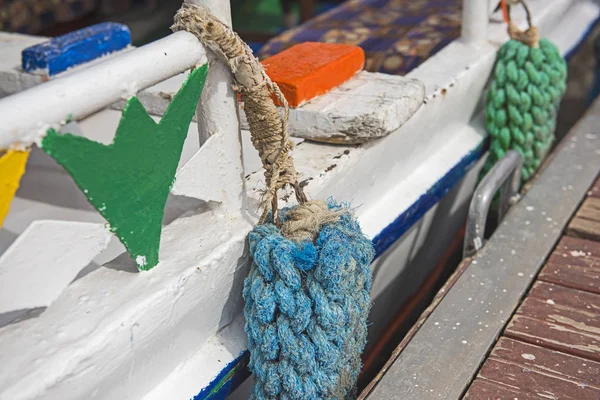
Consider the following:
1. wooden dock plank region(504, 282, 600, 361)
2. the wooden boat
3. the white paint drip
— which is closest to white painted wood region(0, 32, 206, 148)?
the wooden boat

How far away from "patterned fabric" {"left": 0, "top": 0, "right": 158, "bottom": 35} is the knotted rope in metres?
3.01

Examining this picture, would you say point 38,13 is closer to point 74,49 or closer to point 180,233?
point 74,49

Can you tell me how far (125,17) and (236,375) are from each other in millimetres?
4244

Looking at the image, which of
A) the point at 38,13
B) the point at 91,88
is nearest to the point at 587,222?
the point at 91,88

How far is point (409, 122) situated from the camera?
196 cm

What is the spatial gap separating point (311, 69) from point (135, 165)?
79 centimetres

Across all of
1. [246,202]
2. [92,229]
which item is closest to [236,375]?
[246,202]

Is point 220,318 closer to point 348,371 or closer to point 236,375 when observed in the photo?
point 236,375

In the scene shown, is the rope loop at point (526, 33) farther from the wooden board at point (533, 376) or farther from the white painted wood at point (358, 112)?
the wooden board at point (533, 376)

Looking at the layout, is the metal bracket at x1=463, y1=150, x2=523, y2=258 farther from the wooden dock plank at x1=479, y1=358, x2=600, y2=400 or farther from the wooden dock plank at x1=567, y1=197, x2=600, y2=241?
the wooden dock plank at x1=479, y1=358, x2=600, y2=400

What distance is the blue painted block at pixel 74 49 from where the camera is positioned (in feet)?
6.86

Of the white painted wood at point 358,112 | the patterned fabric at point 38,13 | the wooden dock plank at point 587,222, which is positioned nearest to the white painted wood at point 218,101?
the white painted wood at point 358,112

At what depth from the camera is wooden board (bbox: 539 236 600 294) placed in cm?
186

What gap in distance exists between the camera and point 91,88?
1.05 meters
